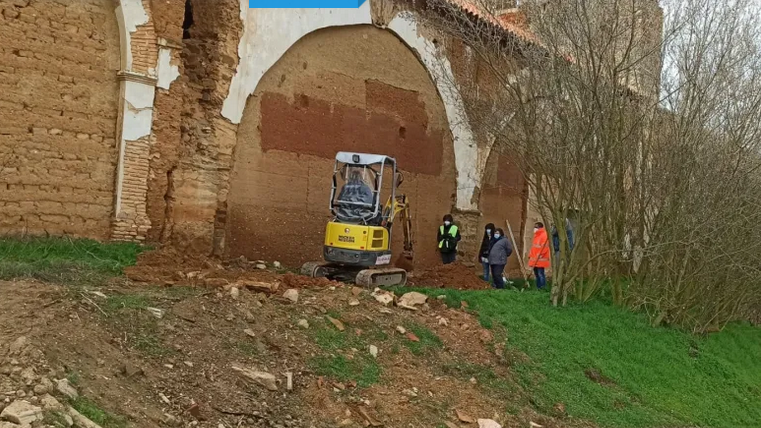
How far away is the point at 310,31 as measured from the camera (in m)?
13.9

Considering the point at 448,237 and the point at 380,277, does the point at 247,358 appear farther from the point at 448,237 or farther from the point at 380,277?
the point at 448,237

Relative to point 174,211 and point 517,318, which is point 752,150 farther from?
point 174,211

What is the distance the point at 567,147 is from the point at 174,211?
6.48 metres

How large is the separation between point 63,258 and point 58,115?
2181 mm

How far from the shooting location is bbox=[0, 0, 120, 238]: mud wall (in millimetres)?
10211

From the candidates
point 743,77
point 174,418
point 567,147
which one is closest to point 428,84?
point 567,147

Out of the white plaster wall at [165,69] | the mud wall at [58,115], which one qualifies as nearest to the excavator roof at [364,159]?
the white plaster wall at [165,69]

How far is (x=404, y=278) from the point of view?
12586mm

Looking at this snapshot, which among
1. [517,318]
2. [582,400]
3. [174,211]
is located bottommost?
[582,400]

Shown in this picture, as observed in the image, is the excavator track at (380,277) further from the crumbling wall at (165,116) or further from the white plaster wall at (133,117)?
the white plaster wall at (133,117)

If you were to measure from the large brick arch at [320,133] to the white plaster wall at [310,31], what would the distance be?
0.17m

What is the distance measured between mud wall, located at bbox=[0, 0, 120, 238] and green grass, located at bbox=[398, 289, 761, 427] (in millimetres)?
5260

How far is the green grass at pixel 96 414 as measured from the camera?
5352 mm

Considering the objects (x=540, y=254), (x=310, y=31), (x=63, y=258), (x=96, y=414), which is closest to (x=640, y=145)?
(x=540, y=254)
